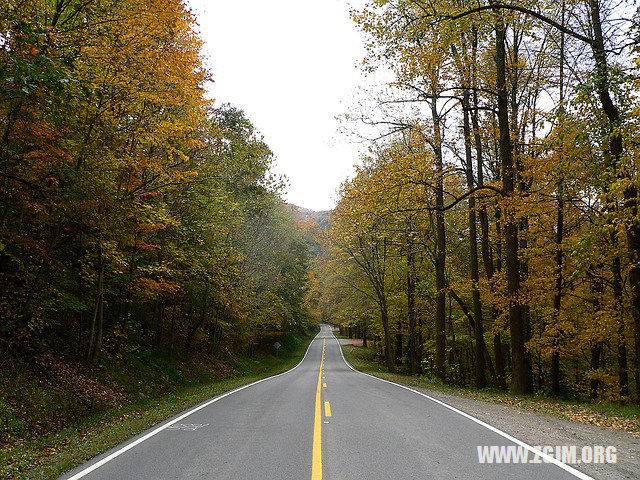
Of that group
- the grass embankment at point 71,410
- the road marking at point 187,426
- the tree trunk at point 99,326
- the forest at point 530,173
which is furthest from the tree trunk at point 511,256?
the tree trunk at point 99,326

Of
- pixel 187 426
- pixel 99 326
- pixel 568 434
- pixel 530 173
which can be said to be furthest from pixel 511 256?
pixel 99 326

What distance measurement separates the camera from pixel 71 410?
9.17 metres

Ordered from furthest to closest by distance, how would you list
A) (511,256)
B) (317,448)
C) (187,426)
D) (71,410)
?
(511,256)
(71,410)
(187,426)
(317,448)

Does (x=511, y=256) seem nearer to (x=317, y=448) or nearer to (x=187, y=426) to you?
(x=317, y=448)

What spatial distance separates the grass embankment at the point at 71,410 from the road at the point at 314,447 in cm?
62

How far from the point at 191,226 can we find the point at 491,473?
43.9ft

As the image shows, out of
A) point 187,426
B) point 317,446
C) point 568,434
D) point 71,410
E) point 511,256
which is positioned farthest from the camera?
point 511,256

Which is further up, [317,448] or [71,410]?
[317,448]

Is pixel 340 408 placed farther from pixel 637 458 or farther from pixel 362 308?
pixel 362 308

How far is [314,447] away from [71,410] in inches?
253

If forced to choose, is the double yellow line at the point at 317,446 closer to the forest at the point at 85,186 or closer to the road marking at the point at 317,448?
the road marking at the point at 317,448

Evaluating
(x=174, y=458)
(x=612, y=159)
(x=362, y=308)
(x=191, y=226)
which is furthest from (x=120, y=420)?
(x=362, y=308)

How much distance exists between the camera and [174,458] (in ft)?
18.3

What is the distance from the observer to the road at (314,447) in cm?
491
